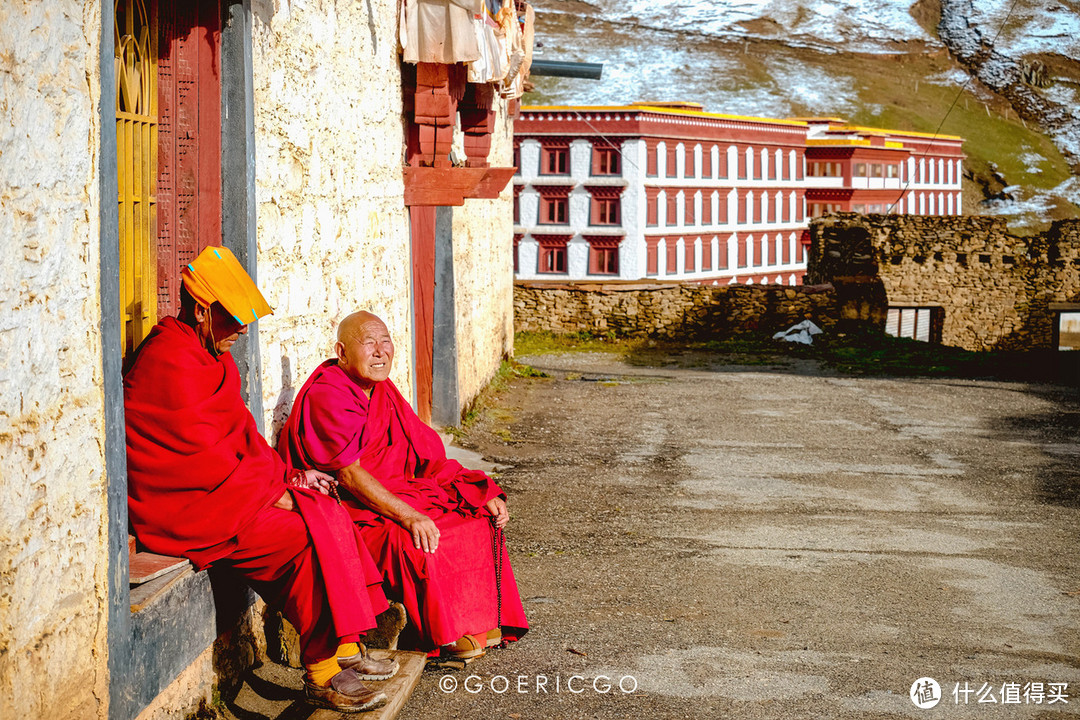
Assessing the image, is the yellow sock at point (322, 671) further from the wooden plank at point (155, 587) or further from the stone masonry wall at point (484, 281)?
the stone masonry wall at point (484, 281)

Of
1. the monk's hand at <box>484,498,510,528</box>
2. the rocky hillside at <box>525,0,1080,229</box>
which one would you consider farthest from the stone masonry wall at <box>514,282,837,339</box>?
the rocky hillside at <box>525,0,1080,229</box>

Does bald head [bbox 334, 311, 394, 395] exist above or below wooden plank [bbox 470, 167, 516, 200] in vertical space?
below

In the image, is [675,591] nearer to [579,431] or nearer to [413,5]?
[413,5]

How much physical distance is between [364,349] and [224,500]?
946 millimetres

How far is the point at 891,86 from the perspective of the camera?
334 feet

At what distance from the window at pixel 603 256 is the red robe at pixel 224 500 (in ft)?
153

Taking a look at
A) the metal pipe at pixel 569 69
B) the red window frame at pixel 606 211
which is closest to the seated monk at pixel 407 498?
the metal pipe at pixel 569 69

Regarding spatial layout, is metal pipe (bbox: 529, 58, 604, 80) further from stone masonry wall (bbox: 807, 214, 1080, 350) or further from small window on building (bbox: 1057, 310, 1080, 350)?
small window on building (bbox: 1057, 310, 1080, 350)

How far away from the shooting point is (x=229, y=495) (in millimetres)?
3271

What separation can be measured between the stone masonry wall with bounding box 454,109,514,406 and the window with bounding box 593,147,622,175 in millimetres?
34168

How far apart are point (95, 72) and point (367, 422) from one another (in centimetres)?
175

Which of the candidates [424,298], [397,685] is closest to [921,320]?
[424,298]

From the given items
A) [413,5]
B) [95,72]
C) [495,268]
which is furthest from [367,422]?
[495,268]

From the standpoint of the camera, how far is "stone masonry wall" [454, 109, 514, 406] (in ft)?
32.0
